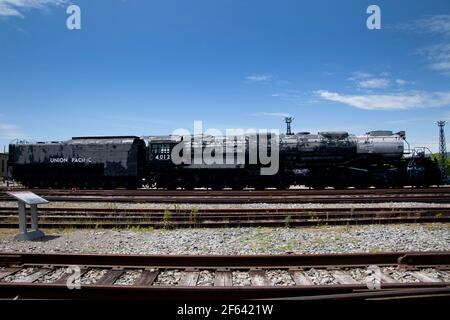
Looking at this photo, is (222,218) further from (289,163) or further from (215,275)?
(289,163)

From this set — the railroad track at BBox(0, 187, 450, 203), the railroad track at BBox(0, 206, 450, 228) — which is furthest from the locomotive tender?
the railroad track at BBox(0, 206, 450, 228)

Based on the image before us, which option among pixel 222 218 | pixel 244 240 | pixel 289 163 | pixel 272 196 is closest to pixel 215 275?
pixel 244 240

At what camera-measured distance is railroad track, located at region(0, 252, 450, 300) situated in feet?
13.4

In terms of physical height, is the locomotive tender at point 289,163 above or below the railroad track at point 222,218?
above

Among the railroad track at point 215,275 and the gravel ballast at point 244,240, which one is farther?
the gravel ballast at point 244,240

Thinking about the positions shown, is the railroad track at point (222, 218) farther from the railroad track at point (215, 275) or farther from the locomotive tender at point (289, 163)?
the locomotive tender at point (289, 163)

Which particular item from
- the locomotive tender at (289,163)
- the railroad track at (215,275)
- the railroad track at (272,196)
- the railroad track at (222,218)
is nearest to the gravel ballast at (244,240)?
the railroad track at (222,218)

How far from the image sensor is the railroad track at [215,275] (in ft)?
13.4

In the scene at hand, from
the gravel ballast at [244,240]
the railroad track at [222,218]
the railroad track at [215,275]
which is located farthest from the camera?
the railroad track at [222,218]

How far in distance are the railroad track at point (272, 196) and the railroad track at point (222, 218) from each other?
2587 millimetres

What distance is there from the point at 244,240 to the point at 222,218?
2292 millimetres

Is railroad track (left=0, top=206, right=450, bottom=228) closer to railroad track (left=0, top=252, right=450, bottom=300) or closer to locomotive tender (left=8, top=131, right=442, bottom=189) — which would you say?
railroad track (left=0, top=252, right=450, bottom=300)

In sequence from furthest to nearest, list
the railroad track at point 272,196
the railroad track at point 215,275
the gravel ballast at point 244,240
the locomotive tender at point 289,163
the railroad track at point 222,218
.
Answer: the locomotive tender at point 289,163, the railroad track at point 272,196, the railroad track at point 222,218, the gravel ballast at point 244,240, the railroad track at point 215,275

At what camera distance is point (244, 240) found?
7285 mm
